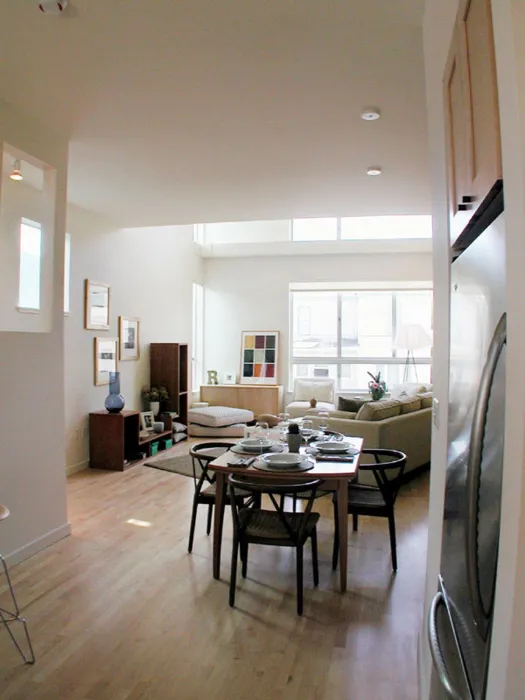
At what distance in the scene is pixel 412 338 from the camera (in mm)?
8156

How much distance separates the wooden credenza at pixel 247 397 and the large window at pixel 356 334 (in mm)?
867

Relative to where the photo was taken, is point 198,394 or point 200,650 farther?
point 198,394

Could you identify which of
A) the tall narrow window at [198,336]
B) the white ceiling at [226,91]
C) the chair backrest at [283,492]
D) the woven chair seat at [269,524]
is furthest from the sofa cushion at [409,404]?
the tall narrow window at [198,336]

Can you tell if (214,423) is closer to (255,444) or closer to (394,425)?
(394,425)

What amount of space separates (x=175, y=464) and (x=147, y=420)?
99 cm

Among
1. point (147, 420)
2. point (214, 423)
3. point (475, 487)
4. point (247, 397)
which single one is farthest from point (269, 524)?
point (247, 397)

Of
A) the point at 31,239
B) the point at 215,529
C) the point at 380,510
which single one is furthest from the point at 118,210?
the point at 380,510

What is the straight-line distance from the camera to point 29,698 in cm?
201

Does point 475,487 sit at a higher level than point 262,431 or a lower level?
higher

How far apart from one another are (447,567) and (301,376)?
8.15 m

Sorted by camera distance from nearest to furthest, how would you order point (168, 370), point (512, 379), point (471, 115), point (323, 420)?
point (512, 379) < point (471, 115) < point (323, 420) < point (168, 370)

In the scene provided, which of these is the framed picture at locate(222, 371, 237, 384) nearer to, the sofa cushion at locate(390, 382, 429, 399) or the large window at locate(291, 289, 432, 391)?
the large window at locate(291, 289, 432, 391)

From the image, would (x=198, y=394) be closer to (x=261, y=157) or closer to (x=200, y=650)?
(x=261, y=157)

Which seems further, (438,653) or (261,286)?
(261,286)
